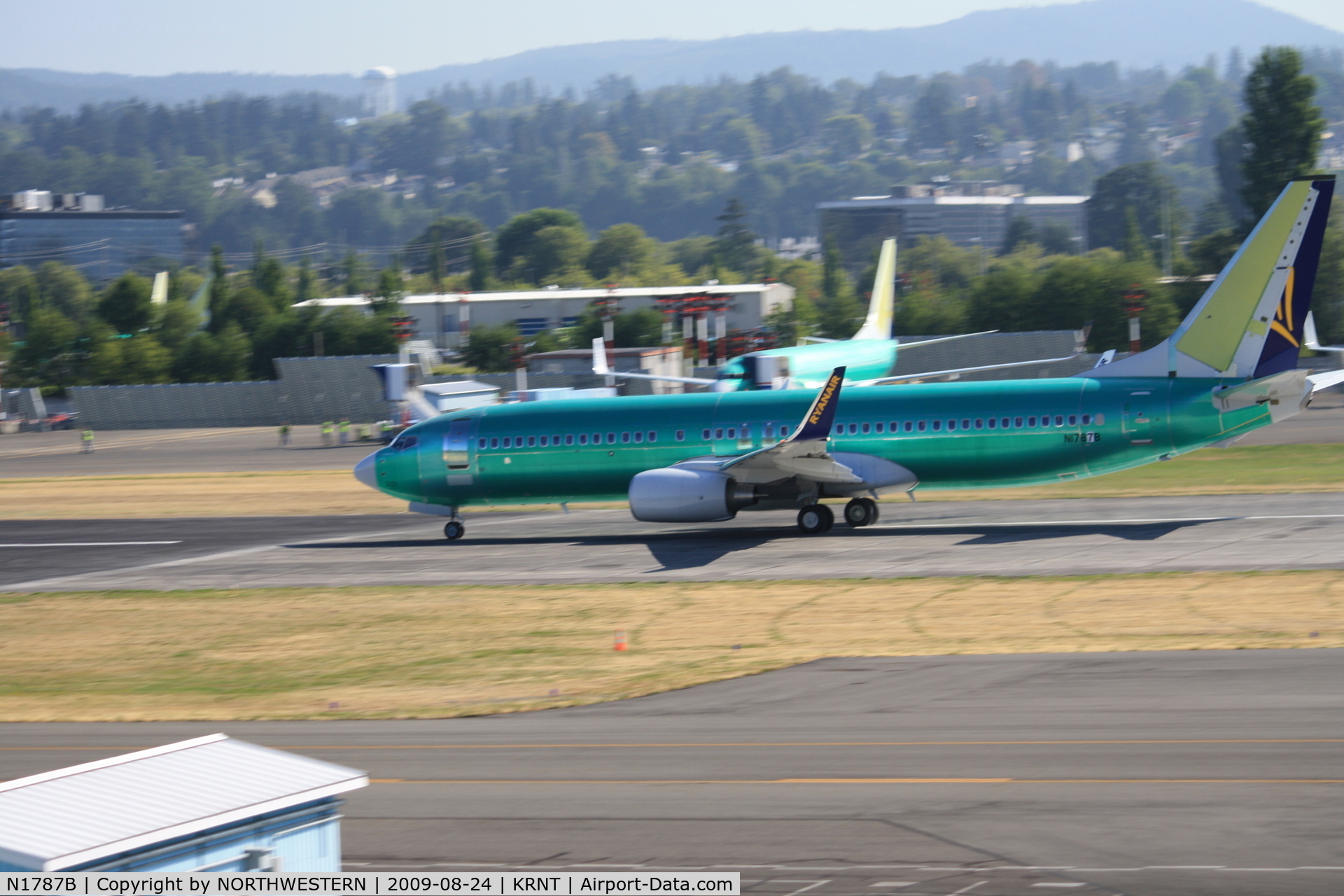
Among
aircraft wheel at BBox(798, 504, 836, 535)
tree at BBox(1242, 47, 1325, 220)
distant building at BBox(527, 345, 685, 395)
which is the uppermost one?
tree at BBox(1242, 47, 1325, 220)

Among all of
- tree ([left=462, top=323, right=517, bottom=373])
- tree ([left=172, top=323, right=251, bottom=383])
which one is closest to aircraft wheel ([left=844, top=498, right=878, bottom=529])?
tree ([left=462, top=323, right=517, bottom=373])

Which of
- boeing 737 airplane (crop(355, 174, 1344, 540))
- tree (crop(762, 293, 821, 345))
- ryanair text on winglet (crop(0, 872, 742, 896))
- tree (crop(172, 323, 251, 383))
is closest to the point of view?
ryanair text on winglet (crop(0, 872, 742, 896))

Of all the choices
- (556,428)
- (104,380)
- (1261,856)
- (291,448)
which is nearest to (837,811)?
(1261,856)

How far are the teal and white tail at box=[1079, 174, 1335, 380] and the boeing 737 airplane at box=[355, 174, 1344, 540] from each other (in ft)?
0.13

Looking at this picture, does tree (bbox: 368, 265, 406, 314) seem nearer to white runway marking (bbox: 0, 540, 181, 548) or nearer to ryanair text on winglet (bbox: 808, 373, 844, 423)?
white runway marking (bbox: 0, 540, 181, 548)

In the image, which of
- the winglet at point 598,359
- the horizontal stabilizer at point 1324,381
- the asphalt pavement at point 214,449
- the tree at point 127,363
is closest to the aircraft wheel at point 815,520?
the horizontal stabilizer at point 1324,381

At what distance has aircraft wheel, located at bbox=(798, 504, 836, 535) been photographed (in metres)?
35.9

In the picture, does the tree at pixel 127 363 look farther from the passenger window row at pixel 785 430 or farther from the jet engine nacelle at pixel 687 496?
the jet engine nacelle at pixel 687 496

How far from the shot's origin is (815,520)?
118 feet

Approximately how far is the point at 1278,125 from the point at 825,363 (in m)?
50.7

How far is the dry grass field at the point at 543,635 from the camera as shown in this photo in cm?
2125

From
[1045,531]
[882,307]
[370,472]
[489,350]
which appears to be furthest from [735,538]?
[489,350]

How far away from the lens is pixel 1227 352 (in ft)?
108

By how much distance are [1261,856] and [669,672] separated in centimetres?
1093
